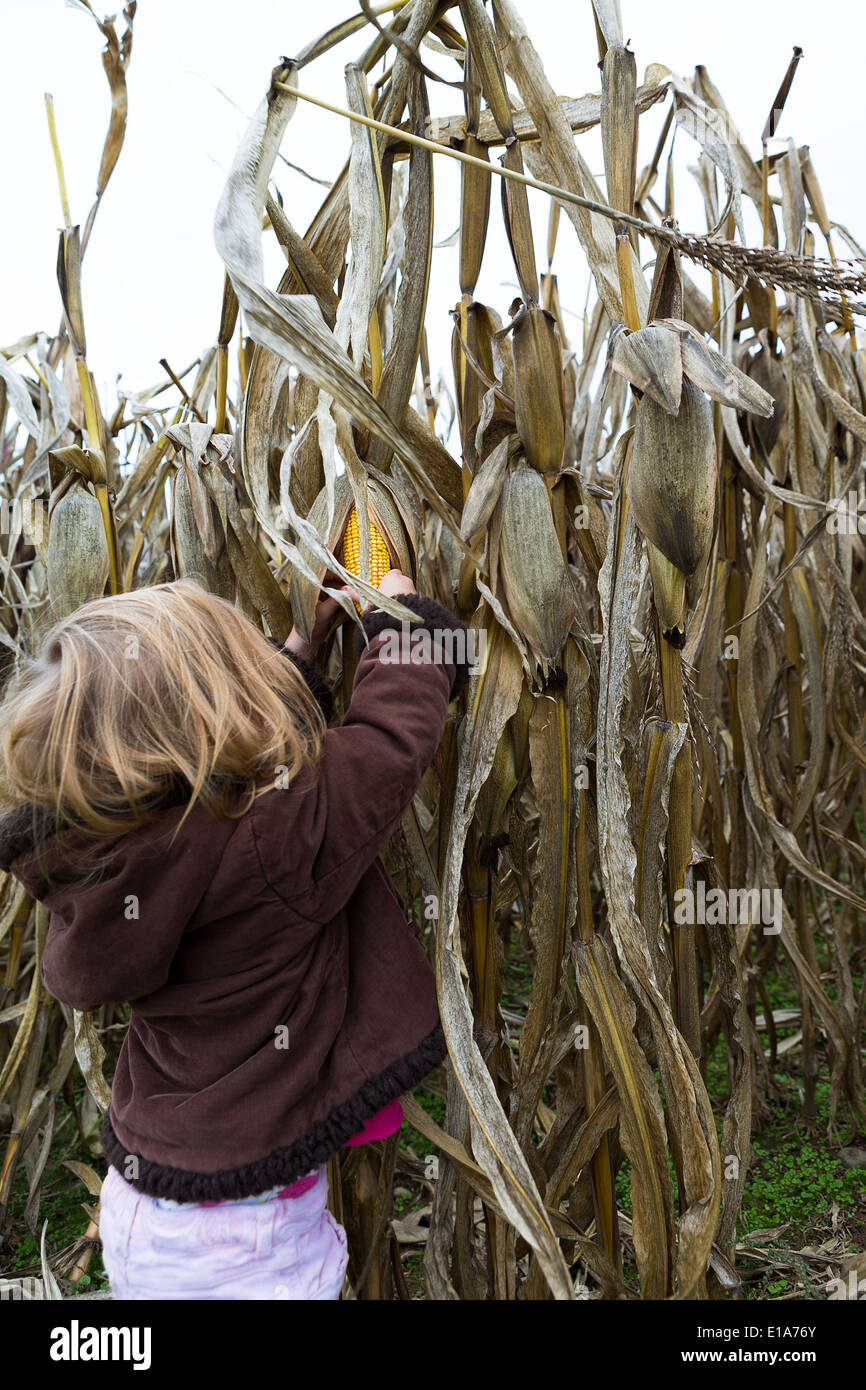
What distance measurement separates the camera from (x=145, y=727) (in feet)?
2.48

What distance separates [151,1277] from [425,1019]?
313 mm

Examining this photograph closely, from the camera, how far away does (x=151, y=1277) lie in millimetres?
804

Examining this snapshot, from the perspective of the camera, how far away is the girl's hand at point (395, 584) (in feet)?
2.60

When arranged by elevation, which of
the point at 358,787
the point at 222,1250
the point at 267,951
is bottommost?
the point at 222,1250

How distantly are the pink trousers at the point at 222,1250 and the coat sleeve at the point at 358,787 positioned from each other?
275mm

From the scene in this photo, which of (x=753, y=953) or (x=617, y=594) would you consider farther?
(x=753, y=953)

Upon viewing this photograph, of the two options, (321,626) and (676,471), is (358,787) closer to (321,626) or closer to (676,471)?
(321,626)

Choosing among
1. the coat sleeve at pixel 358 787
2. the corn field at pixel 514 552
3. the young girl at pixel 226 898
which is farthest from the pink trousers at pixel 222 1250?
the coat sleeve at pixel 358 787

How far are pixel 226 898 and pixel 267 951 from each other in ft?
0.21

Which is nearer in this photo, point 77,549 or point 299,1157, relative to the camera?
point 299,1157

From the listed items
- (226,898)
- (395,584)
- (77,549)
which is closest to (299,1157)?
(226,898)

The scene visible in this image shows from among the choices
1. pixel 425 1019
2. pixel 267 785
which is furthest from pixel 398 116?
pixel 425 1019

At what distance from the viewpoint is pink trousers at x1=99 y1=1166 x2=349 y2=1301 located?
792mm
